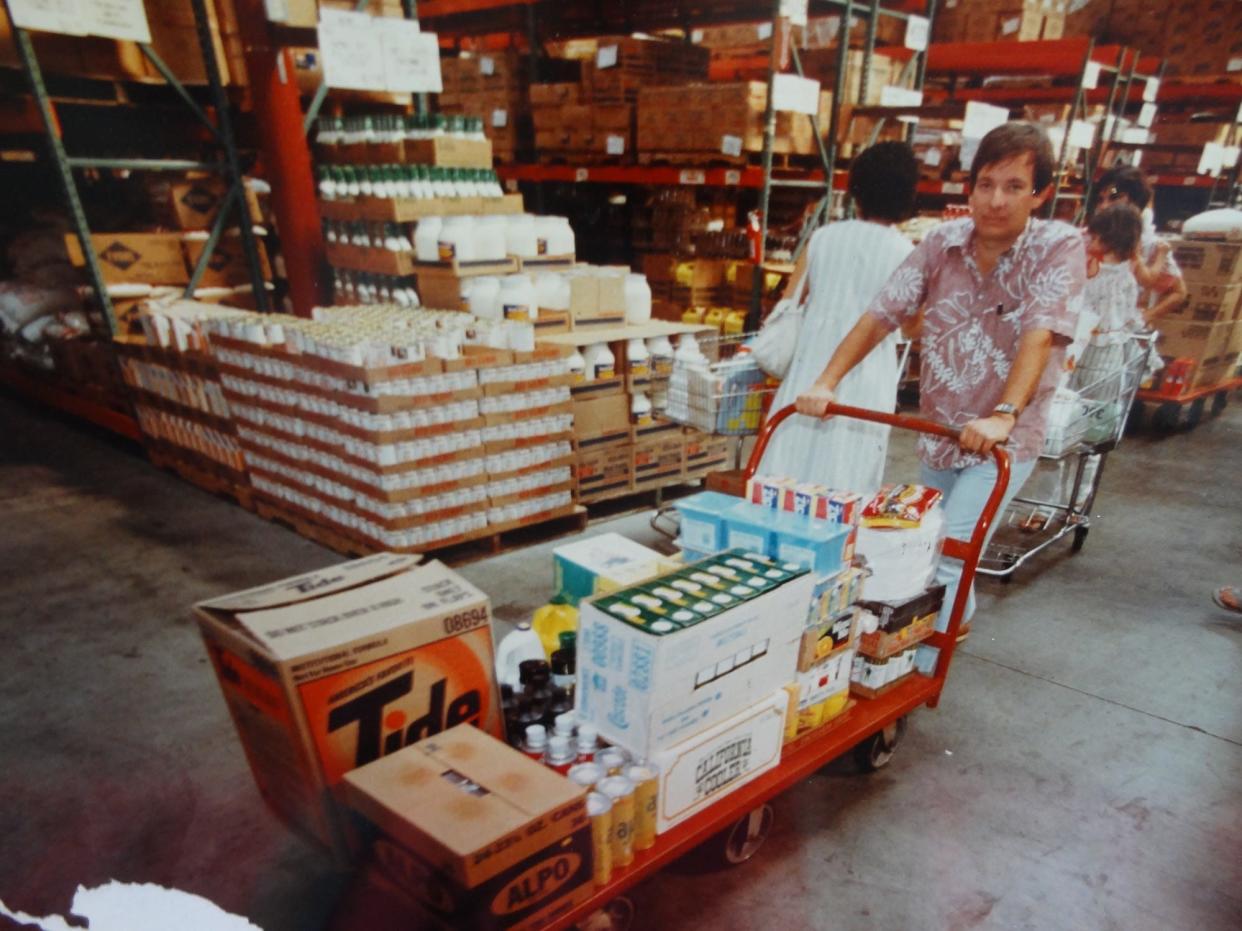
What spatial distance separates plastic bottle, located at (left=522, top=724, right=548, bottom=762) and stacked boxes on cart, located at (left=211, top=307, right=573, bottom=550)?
2134 millimetres

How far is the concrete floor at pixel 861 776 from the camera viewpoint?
7.20 feet

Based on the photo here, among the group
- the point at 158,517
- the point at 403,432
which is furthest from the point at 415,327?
the point at 158,517

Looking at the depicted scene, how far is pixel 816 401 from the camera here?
2527mm

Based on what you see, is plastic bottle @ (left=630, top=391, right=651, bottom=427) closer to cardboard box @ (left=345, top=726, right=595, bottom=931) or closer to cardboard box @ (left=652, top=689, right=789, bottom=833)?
cardboard box @ (left=652, top=689, right=789, bottom=833)

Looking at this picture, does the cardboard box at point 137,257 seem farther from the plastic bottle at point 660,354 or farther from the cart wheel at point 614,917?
the cart wheel at point 614,917

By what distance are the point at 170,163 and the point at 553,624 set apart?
14.7ft

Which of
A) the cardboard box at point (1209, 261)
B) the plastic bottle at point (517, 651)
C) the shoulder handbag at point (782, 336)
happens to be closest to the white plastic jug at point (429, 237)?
the shoulder handbag at point (782, 336)

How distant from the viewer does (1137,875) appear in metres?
2.28

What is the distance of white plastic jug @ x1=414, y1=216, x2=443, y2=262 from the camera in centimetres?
490

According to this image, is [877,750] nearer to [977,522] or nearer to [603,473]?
[977,522]

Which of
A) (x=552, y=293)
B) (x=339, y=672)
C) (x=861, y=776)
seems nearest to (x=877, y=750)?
(x=861, y=776)

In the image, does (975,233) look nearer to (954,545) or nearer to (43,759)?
(954,545)

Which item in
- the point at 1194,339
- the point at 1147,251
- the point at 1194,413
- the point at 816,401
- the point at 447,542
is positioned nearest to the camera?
the point at 816,401

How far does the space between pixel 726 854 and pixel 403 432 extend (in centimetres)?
228
